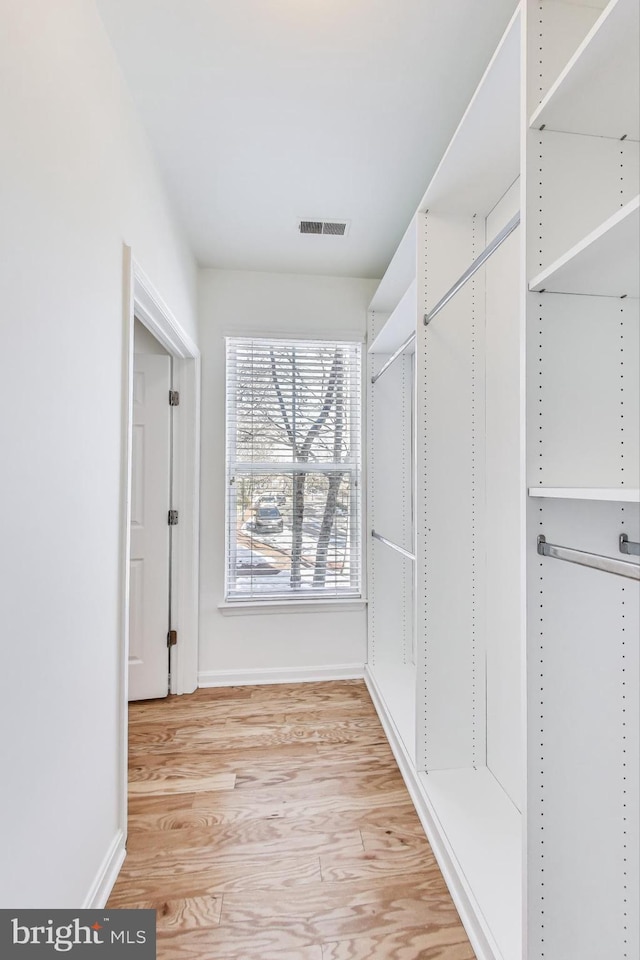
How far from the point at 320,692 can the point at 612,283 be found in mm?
2457

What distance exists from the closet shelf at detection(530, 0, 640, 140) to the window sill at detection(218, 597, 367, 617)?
2.42m

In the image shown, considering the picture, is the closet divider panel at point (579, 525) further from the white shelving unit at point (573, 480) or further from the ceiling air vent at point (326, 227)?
the ceiling air vent at point (326, 227)

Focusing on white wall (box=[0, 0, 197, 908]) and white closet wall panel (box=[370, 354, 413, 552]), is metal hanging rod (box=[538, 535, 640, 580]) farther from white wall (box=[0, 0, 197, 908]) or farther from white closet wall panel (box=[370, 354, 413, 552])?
white closet wall panel (box=[370, 354, 413, 552])

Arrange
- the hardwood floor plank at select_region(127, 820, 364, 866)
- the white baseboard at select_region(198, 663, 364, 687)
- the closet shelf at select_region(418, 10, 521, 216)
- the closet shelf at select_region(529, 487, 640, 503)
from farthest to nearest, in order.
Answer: the white baseboard at select_region(198, 663, 364, 687) → the hardwood floor plank at select_region(127, 820, 364, 866) → the closet shelf at select_region(418, 10, 521, 216) → the closet shelf at select_region(529, 487, 640, 503)

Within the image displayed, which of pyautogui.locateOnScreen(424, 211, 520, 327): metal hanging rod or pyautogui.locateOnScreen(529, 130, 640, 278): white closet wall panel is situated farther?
pyautogui.locateOnScreen(424, 211, 520, 327): metal hanging rod

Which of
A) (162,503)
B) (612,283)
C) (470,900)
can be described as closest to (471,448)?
(612,283)

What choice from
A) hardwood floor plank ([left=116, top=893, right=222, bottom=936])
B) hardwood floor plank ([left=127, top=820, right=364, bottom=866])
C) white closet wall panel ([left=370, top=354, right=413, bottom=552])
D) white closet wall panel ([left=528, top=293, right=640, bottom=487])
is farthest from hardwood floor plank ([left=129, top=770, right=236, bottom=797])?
white closet wall panel ([left=528, top=293, right=640, bottom=487])

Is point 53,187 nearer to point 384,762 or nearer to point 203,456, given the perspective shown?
A: point 203,456

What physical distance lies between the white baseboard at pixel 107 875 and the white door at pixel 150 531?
1.11 m

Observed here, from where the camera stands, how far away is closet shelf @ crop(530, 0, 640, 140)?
0.77 meters

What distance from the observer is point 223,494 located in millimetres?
2727

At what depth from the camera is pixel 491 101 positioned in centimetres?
121

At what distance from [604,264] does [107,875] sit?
6.86 ft

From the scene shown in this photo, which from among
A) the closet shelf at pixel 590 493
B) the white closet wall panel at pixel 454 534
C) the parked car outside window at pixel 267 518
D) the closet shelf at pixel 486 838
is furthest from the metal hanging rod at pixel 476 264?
the closet shelf at pixel 486 838
